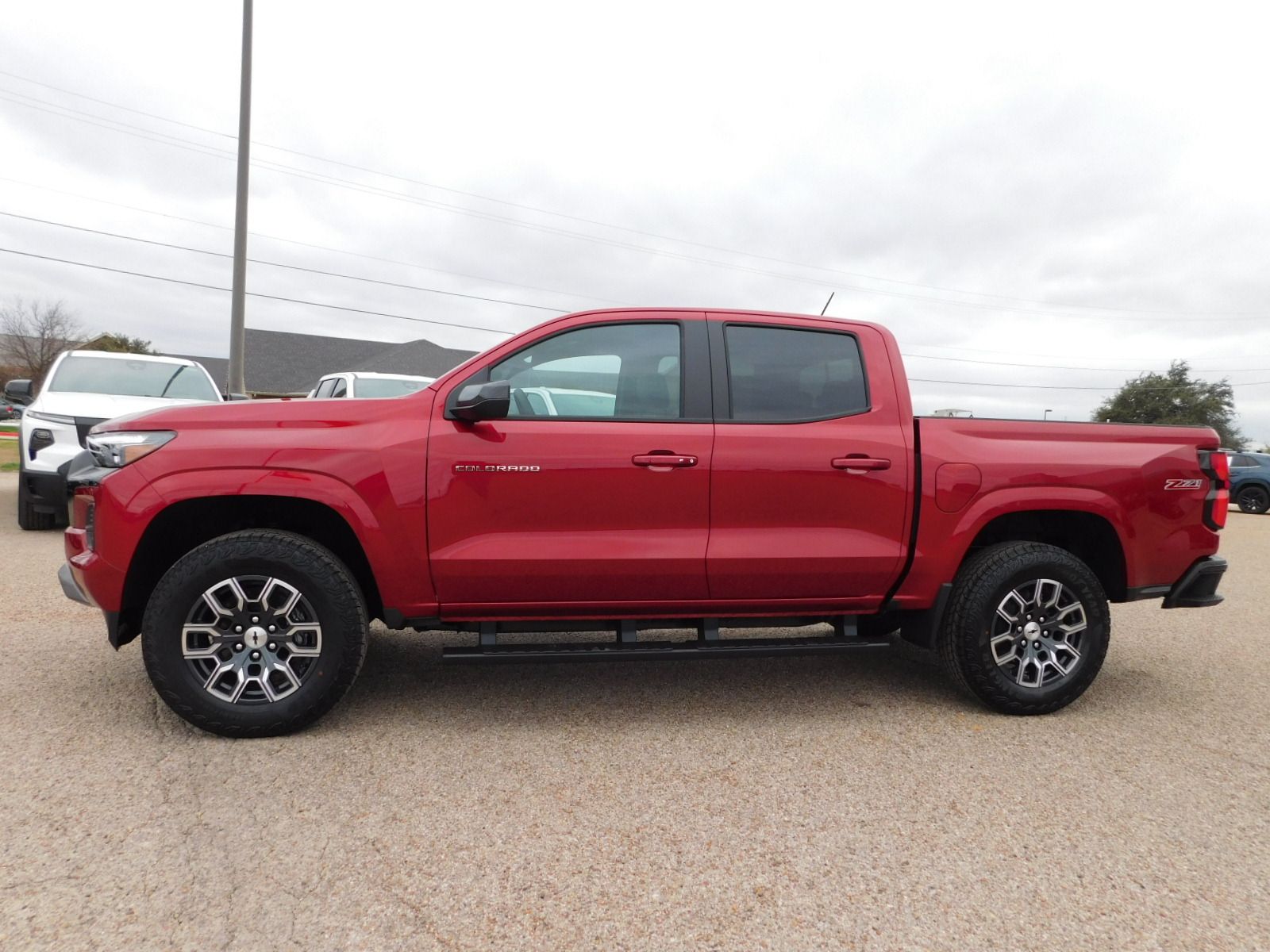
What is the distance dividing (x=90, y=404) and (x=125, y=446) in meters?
6.22

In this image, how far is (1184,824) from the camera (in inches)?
109

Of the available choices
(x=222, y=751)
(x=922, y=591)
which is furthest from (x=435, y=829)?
(x=922, y=591)

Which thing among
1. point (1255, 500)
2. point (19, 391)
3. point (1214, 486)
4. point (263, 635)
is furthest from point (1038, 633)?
point (1255, 500)

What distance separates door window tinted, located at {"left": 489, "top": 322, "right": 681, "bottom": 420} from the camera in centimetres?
357

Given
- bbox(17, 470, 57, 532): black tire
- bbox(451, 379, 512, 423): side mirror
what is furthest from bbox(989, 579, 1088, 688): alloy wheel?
bbox(17, 470, 57, 532): black tire

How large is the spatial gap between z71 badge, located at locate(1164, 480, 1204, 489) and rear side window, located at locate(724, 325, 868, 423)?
152 cm

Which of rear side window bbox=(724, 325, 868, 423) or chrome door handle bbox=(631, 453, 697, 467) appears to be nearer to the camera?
chrome door handle bbox=(631, 453, 697, 467)

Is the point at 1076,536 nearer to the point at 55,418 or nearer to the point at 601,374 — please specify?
the point at 601,374

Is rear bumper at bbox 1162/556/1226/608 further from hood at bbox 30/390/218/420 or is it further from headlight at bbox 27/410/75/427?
headlight at bbox 27/410/75/427

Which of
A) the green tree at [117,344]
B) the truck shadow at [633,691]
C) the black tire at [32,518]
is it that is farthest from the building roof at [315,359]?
the truck shadow at [633,691]

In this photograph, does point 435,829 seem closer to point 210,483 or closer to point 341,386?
point 210,483

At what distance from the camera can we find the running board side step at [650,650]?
3.39 metres

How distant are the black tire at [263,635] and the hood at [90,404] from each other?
572 centimetres

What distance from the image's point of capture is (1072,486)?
3764mm
